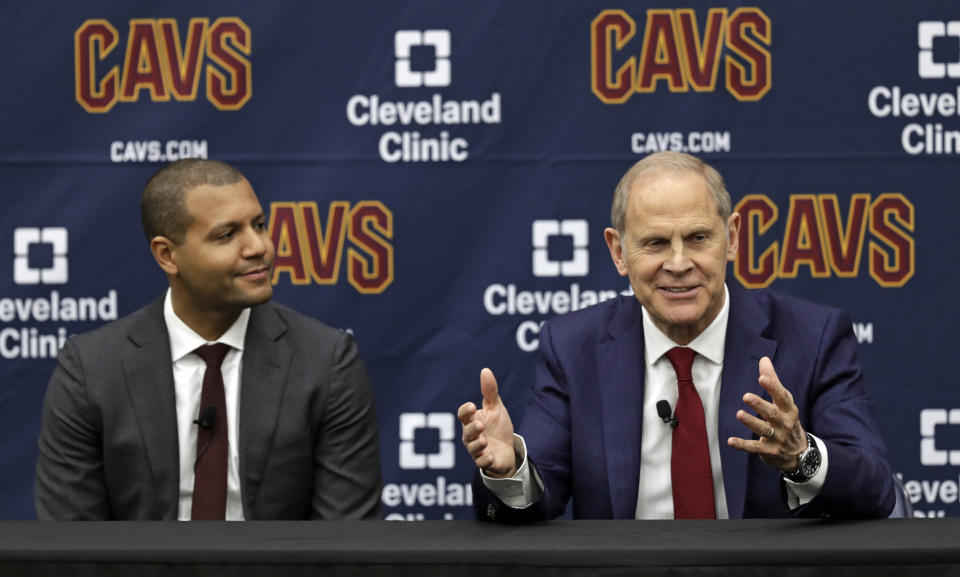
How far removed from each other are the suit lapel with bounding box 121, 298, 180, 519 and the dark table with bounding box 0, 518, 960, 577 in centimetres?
113

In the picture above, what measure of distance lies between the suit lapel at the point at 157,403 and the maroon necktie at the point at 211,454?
0.05 m

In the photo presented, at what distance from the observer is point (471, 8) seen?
3.34m

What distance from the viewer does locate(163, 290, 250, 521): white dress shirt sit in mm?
2508

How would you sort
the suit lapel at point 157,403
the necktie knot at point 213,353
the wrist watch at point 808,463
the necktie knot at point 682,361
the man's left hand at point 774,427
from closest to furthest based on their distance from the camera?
the man's left hand at point 774,427 → the wrist watch at point 808,463 → the necktie knot at point 682,361 → the suit lapel at point 157,403 → the necktie knot at point 213,353

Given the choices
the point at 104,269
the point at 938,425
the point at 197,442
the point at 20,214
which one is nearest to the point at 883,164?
the point at 938,425

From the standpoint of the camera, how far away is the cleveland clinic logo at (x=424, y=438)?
11.2 ft

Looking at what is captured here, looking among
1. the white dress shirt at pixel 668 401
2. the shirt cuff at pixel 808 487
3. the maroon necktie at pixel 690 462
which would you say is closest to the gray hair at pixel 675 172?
the white dress shirt at pixel 668 401

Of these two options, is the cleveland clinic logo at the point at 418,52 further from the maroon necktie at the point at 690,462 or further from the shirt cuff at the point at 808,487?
the shirt cuff at the point at 808,487

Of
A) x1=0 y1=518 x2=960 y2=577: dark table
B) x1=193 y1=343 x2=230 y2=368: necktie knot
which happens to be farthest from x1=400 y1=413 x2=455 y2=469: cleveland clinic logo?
x1=0 y1=518 x2=960 y2=577: dark table

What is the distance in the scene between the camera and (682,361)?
7.34 feet

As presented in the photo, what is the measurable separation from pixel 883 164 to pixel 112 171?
7.26ft

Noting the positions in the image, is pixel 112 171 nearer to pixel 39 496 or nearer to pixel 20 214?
pixel 20 214

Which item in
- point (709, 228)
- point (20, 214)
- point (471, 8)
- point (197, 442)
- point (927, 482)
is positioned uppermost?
point (471, 8)

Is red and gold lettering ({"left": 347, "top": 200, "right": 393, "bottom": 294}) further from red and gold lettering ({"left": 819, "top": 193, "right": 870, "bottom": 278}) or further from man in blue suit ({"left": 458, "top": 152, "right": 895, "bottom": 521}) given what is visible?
red and gold lettering ({"left": 819, "top": 193, "right": 870, "bottom": 278})
